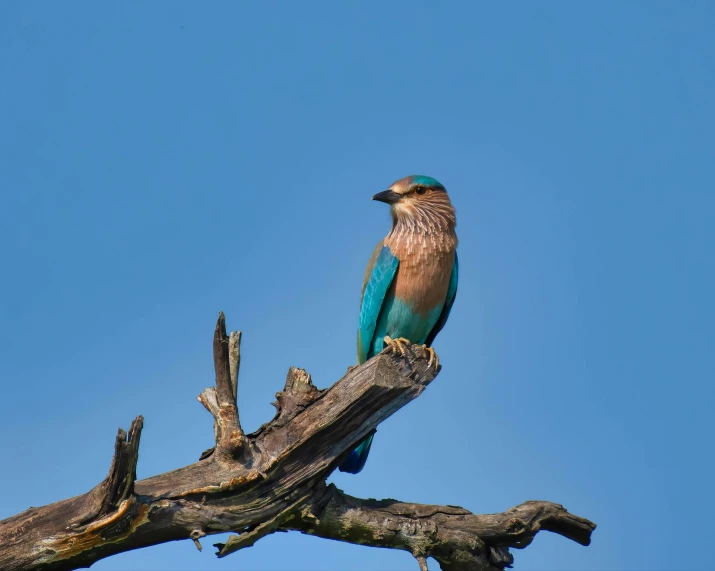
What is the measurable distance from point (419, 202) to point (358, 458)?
2.51 metres

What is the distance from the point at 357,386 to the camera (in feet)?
20.2

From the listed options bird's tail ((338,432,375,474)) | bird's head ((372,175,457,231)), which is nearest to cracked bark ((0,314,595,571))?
bird's tail ((338,432,375,474))

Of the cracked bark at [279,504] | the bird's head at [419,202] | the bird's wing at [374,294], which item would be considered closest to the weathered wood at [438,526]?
the cracked bark at [279,504]

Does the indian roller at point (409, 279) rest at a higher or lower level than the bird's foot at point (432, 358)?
higher

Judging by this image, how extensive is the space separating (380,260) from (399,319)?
22.9 inches

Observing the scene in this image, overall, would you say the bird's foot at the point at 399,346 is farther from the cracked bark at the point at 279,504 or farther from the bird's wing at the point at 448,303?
the bird's wing at the point at 448,303

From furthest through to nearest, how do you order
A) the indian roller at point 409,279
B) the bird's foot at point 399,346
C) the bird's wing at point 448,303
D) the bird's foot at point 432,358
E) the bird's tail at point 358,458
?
the bird's wing at point 448,303, the indian roller at point 409,279, the bird's tail at point 358,458, the bird's foot at point 432,358, the bird's foot at point 399,346

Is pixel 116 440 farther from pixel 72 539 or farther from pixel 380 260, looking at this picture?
pixel 380 260

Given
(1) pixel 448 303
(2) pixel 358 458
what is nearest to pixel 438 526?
(2) pixel 358 458

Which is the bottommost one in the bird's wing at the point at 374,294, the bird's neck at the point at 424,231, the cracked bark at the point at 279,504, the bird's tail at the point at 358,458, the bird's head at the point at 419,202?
the cracked bark at the point at 279,504

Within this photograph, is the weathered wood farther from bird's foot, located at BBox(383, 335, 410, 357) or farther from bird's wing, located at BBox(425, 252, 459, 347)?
bird's wing, located at BBox(425, 252, 459, 347)

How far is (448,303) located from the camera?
27.5ft

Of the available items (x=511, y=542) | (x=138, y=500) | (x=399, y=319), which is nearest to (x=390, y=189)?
→ (x=399, y=319)

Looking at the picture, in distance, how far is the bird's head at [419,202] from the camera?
26.7 feet
